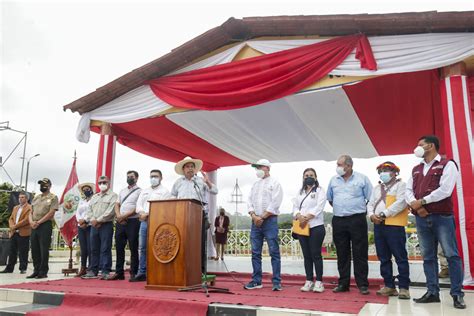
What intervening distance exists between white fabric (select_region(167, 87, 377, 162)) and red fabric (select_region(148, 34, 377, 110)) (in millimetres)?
366

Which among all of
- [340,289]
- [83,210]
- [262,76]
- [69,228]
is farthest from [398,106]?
[69,228]

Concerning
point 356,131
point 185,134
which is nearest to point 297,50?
point 356,131

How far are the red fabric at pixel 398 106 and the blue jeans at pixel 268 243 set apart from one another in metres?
2.20

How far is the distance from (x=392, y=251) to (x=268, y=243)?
130 centimetres

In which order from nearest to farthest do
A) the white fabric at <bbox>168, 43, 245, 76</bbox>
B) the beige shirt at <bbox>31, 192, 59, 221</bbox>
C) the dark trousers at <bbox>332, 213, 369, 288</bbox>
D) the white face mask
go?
1. the white face mask
2. the dark trousers at <bbox>332, 213, 369, 288</bbox>
3. the white fabric at <bbox>168, 43, 245, 76</bbox>
4. the beige shirt at <bbox>31, 192, 59, 221</bbox>

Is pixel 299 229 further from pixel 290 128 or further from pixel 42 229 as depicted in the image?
pixel 42 229

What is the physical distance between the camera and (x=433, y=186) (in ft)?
11.3

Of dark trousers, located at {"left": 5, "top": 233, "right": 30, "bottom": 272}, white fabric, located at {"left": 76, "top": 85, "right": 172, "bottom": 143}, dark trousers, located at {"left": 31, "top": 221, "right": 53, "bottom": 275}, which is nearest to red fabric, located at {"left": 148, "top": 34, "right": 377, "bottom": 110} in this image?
white fabric, located at {"left": 76, "top": 85, "right": 172, "bottom": 143}

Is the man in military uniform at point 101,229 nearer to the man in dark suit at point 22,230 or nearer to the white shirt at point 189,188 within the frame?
the white shirt at point 189,188

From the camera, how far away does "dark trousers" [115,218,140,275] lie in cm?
547

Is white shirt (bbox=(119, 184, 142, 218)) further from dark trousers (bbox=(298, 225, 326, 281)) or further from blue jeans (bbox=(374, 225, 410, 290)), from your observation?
blue jeans (bbox=(374, 225, 410, 290))

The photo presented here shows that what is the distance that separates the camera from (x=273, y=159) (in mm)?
9461

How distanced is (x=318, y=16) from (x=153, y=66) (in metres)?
2.59

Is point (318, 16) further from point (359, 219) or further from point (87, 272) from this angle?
point (87, 272)
